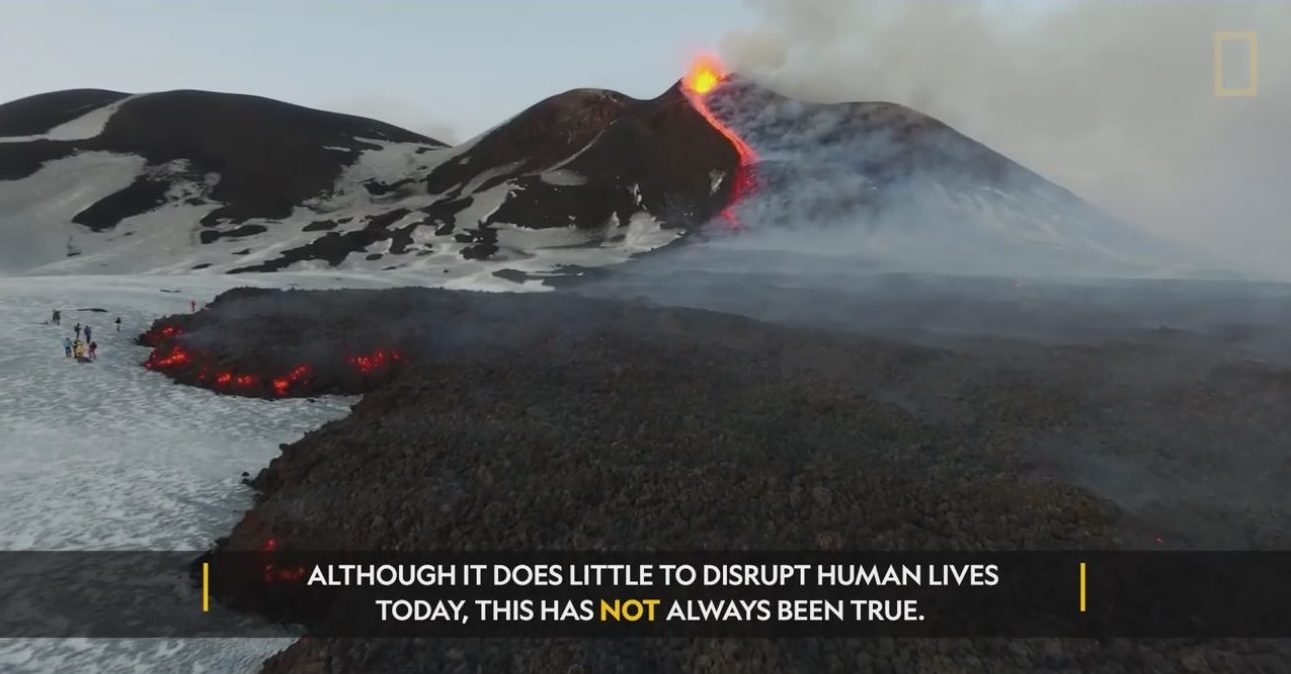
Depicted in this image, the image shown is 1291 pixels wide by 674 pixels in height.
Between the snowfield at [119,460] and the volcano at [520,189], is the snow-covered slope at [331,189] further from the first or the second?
the snowfield at [119,460]

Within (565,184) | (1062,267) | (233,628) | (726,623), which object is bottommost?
(233,628)

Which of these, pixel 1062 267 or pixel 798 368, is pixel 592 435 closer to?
pixel 798 368

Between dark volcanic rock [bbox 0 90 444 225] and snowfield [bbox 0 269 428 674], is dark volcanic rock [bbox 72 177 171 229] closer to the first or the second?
dark volcanic rock [bbox 0 90 444 225]

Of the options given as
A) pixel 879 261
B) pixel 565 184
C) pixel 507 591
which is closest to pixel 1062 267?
pixel 879 261

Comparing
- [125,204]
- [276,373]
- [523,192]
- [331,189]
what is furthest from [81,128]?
[276,373]

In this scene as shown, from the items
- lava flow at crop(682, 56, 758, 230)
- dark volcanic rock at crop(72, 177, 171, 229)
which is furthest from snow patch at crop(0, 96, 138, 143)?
lava flow at crop(682, 56, 758, 230)

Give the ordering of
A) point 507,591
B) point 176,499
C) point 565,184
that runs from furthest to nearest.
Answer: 1. point 565,184
2. point 176,499
3. point 507,591

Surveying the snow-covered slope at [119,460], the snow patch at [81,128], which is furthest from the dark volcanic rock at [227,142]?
the snow-covered slope at [119,460]

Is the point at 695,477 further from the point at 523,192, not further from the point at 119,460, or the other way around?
the point at 523,192
